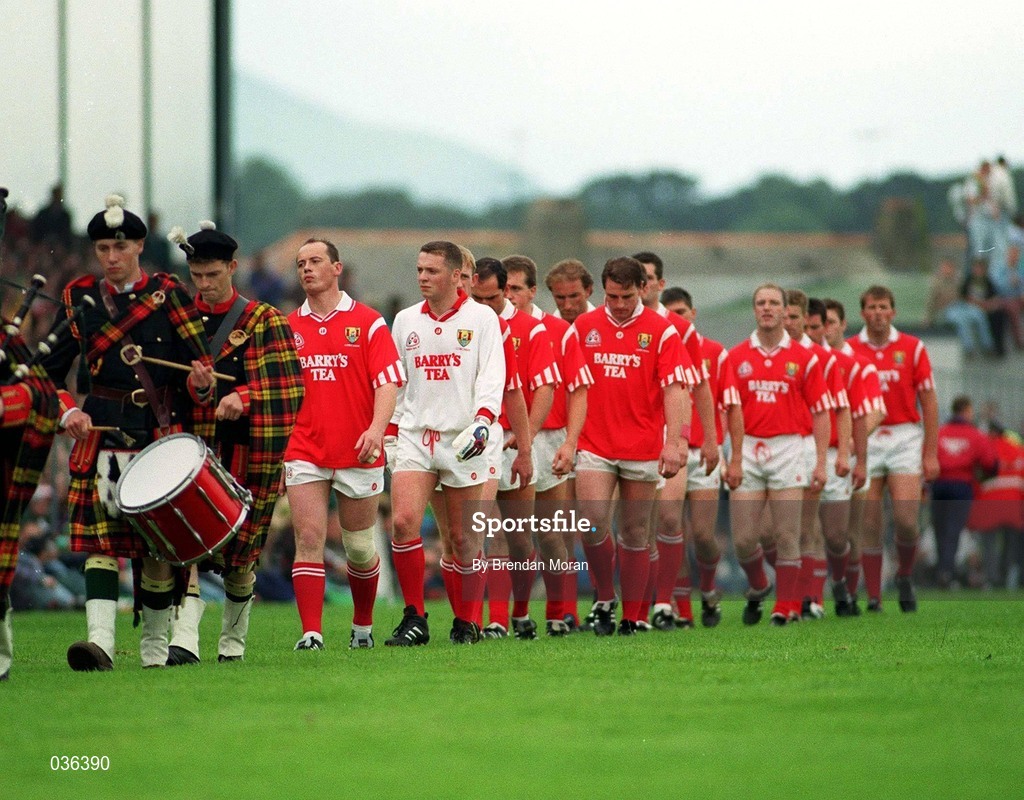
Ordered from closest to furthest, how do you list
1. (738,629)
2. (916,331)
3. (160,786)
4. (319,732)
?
(160,786), (319,732), (738,629), (916,331)

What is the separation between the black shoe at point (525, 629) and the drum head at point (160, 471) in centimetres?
355

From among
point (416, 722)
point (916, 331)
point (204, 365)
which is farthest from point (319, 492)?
point (916, 331)

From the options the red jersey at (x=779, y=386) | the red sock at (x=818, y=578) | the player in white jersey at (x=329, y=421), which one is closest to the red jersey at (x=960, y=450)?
the red sock at (x=818, y=578)

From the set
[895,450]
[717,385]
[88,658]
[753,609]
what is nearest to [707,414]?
[717,385]

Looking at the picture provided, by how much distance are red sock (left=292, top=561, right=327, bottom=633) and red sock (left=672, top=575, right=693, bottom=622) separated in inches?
164

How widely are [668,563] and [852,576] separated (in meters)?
3.55

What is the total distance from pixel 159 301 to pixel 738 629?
5751 millimetres

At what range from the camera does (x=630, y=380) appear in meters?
12.5

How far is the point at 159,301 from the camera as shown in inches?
375

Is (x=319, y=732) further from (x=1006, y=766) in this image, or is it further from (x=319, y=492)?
(x=319, y=492)

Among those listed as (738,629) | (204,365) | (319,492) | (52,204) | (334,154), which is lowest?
(738,629)

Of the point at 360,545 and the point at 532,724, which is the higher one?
the point at 360,545

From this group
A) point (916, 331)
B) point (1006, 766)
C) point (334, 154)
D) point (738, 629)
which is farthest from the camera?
point (334, 154)

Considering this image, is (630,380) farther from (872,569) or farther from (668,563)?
(872,569)
